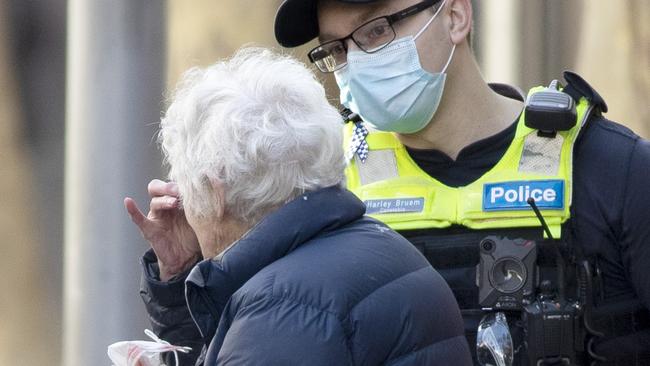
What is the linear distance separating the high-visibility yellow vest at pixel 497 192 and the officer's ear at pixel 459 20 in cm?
28

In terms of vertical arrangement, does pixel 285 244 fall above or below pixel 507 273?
above

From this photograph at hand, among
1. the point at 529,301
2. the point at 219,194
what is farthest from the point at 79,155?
the point at 219,194

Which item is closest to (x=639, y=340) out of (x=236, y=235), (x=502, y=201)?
(x=502, y=201)

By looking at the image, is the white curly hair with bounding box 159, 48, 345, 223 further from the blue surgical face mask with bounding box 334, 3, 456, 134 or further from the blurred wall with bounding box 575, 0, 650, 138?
the blurred wall with bounding box 575, 0, 650, 138

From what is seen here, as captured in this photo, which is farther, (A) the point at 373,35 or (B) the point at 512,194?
(A) the point at 373,35

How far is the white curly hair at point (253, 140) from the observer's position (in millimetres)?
2445

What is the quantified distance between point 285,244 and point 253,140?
0.66 feet

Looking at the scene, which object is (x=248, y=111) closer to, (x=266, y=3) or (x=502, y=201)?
(x=502, y=201)

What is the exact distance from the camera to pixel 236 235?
2500 mm

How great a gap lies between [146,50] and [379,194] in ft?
6.48

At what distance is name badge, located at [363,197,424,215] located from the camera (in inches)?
128

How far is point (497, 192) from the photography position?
10.5ft

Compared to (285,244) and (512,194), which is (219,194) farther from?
(512,194)

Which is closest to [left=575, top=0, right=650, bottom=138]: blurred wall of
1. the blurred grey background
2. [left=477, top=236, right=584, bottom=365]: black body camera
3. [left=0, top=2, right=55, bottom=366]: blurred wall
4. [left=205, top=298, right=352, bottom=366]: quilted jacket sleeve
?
the blurred grey background
